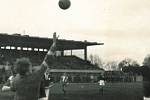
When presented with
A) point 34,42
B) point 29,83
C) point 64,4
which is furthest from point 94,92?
point 34,42

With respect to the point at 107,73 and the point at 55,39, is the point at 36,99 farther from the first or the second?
the point at 107,73

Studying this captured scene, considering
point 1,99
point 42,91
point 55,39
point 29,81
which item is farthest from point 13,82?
point 1,99

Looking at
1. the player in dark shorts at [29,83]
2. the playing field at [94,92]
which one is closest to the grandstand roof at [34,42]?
the playing field at [94,92]

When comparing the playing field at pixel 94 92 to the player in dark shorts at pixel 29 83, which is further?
the playing field at pixel 94 92

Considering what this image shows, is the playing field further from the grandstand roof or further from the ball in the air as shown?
the grandstand roof

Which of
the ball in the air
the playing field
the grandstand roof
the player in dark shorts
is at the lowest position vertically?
the playing field

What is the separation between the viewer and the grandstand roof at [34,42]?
206 ft

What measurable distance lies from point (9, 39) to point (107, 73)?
588 inches

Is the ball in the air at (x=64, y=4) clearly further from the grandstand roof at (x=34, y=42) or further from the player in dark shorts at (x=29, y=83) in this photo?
the grandstand roof at (x=34, y=42)

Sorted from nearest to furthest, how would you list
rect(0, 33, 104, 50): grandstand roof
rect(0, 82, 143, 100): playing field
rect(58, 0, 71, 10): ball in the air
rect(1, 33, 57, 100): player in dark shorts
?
rect(1, 33, 57, 100): player in dark shorts < rect(58, 0, 71, 10): ball in the air < rect(0, 82, 143, 100): playing field < rect(0, 33, 104, 50): grandstand roof

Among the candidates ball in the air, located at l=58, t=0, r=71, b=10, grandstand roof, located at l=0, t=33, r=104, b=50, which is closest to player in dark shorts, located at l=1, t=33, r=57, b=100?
ball in the air, located at l=58, t=0, r=71, b=10

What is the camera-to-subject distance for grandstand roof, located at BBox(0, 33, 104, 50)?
62912mm

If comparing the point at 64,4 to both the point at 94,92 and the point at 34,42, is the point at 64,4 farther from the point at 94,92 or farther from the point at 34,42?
the point at 34,42

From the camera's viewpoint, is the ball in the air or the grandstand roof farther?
the grandstand roof
